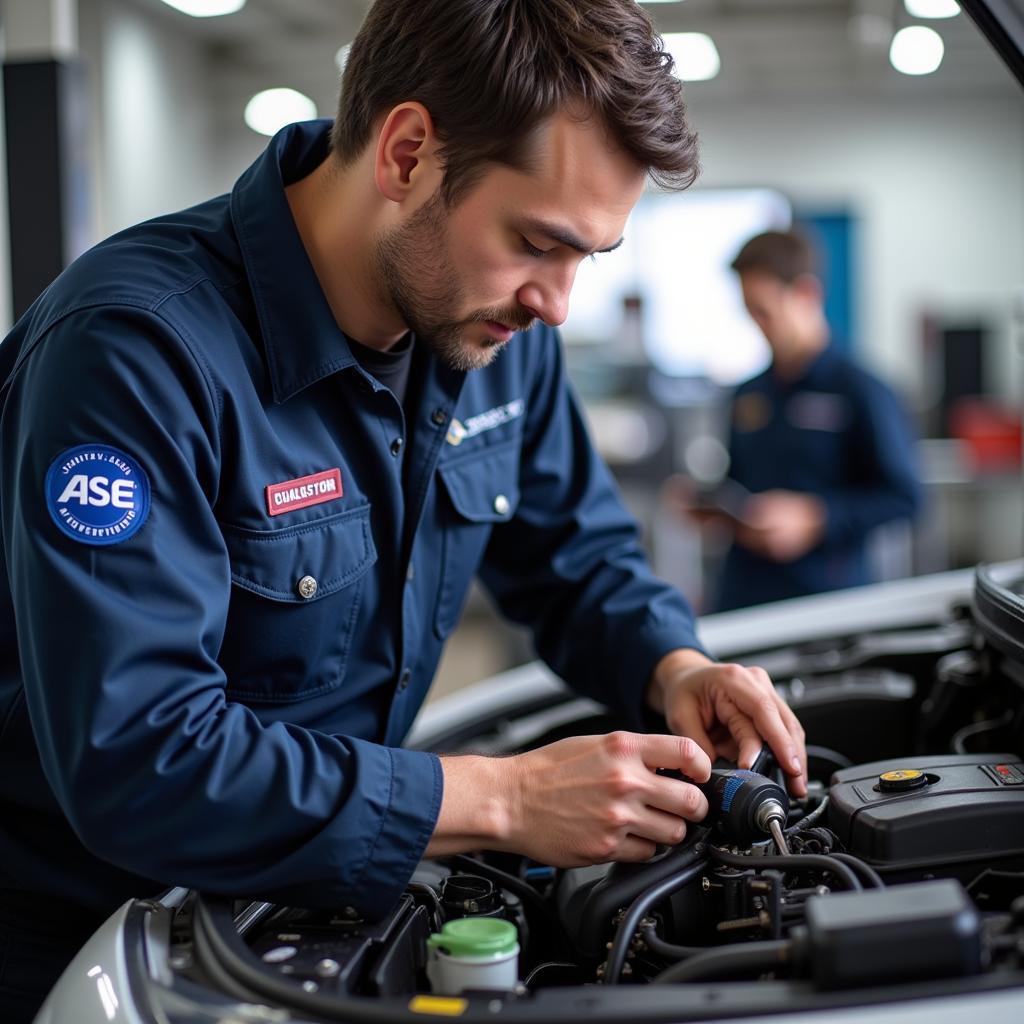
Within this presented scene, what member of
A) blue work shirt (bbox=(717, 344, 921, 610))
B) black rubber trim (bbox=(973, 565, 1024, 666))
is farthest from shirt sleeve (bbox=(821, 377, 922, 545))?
black rubber trim (bbox=(973, 565, 1024, 666))

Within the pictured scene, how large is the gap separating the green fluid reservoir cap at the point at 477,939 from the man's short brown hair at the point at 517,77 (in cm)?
62

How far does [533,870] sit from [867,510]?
1874 mm

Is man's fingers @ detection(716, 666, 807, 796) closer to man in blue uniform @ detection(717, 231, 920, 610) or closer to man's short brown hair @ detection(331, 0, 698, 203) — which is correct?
man's short brown hair @ detection(331, 0, 698, 203)

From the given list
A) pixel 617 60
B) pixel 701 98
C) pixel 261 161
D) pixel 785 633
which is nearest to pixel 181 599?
pixel 261 161

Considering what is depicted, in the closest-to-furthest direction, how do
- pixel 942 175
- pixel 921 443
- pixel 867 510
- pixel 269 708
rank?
pixel 269 708 → pixel 867 510 → pixel 921 443 → pixel 942 175

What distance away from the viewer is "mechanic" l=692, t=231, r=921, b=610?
9.45 feet

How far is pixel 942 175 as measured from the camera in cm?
847

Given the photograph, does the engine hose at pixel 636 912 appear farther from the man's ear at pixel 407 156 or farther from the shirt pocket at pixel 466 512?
the man's ear at pixel 407 156

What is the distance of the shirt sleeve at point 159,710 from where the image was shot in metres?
0.90

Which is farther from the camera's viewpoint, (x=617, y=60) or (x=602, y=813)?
(x=617, y=60)

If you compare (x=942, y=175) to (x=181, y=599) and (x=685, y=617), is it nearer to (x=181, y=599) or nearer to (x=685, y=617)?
(x=685, y=617)

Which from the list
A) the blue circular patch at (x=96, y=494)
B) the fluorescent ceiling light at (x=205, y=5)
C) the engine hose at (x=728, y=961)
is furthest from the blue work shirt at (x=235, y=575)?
the fluorescent ceiling light at (x=205, y=5)

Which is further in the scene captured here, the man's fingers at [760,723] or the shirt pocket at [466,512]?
the shirt pocket at [466,512]

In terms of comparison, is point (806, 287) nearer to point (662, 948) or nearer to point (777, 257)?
point (777, 257)
